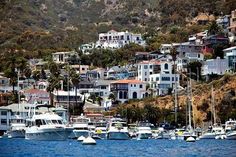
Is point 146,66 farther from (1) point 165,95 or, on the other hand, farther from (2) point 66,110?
(2) point 66,110

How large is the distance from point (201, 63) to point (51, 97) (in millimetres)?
34617

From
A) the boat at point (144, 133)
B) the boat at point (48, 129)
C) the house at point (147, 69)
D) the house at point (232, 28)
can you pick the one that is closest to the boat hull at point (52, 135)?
the boat at point (48, 129)

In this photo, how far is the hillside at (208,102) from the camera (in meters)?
131

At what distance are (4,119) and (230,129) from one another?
48068 mm

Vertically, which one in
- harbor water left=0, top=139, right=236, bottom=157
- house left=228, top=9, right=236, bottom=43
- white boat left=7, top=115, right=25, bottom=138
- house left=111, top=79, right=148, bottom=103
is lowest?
harbor water left=0, top=139, right=236, bottom=157

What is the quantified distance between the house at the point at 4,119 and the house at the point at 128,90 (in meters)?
29.0

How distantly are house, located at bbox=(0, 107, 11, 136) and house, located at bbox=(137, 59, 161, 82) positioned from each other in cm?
3844

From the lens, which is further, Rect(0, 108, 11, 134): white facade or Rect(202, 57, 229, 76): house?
Rect(202, 57, 229, 76): house

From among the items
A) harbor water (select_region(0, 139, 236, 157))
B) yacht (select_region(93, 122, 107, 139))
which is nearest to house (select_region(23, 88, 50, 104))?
yacht (select_region(93, 122, 107, 139))

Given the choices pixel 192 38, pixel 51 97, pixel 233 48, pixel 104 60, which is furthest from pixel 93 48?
pixel 233 48

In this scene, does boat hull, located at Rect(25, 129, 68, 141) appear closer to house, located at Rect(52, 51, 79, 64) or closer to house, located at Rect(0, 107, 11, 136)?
house, located at Rect(0, 107, 11, 136)

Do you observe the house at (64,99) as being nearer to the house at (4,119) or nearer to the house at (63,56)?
the house at (4,119)

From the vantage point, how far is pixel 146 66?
163125 mm

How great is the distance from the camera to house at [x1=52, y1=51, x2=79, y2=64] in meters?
188
